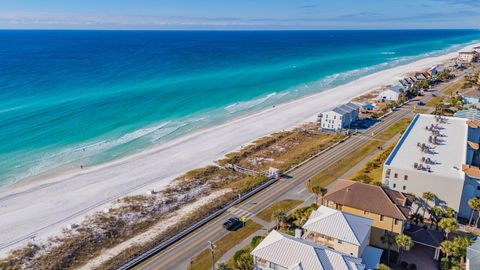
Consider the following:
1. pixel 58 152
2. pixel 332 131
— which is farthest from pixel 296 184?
pixel 58 152

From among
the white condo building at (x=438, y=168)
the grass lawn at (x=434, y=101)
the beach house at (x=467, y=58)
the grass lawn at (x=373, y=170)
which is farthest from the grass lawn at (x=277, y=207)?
the beach house at (x=467, y=58)

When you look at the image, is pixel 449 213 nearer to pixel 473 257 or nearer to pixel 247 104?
pixel 473 257

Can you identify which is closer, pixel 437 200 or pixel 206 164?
pixel 437 200

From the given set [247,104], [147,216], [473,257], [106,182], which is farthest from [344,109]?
[106,182]

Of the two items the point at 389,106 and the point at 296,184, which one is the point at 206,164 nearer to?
the point at 296,184

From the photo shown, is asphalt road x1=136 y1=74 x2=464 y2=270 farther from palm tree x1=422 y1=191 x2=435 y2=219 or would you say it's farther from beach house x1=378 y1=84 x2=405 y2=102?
beach house x1=378 y1=84 x2=405 y2=102
